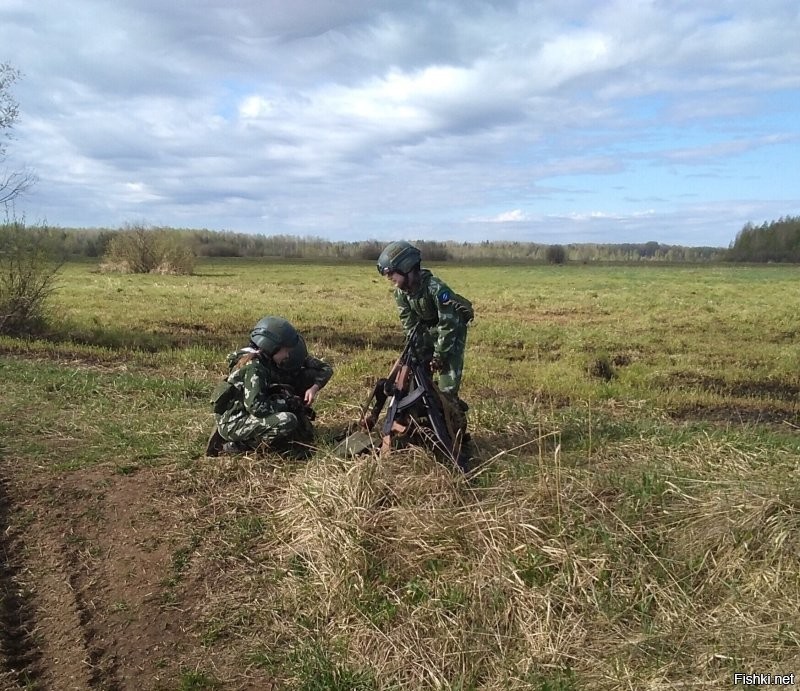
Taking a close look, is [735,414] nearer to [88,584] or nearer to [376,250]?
[88,584]

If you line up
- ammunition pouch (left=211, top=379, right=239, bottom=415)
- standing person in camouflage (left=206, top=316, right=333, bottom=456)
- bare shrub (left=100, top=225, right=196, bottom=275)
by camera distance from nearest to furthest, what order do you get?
standing person in camouflage (left=206, top=316, right=333, bottom=456)
ammunition pouch (left=211, top=379, right=239, bottom=415)
bare shrub (left=100, top=225, right=196, bottom=275)

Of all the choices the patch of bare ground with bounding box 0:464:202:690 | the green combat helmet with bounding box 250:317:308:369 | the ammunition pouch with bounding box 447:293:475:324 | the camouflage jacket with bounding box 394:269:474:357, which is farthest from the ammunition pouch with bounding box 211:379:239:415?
the ammunition pouch with bounding box 447:293:475:324

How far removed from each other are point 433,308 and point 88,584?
3449mm

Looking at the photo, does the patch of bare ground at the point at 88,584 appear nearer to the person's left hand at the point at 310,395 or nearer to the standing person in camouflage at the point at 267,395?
the standing person in camouflage at the point at 267,395

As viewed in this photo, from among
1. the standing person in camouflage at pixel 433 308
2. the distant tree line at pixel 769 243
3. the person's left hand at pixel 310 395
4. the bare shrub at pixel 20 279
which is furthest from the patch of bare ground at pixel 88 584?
the distant tree line at pixel 769 243

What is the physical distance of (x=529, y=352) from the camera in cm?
1520

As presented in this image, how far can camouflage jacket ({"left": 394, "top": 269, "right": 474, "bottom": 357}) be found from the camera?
19.9ft

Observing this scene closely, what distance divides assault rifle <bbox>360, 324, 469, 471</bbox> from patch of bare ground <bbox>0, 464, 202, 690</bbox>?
75.2 inches

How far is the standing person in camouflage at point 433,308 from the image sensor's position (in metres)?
5.98

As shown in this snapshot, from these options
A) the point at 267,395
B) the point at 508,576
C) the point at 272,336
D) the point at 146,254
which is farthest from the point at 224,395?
the point at 146,254

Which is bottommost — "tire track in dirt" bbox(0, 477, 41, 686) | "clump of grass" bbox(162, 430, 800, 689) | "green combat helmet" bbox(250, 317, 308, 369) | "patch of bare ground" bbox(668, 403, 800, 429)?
"tire track in dirt" bbox(0, 477, 41, 686)

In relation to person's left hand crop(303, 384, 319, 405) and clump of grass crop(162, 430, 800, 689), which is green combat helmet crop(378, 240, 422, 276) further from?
clump of grass crop(162, 430, 800, 689)

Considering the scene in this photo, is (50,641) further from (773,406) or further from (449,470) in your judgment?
(773,406)

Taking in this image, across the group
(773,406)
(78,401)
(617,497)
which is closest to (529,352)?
(773,406)
